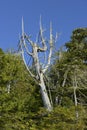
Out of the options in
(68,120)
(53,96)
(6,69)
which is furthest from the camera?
(53,96)

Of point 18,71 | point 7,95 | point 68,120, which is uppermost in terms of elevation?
point 18,71

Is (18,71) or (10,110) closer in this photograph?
(10,110)

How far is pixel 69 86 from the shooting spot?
25953 millimetres

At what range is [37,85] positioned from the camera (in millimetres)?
24484

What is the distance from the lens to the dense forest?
22017mm

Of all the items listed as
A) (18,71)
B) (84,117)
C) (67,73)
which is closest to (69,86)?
(67,73)

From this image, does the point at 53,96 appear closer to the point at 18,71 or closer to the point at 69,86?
the point at 69,86

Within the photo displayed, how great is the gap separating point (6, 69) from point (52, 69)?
3684 mm

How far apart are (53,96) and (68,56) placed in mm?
2980

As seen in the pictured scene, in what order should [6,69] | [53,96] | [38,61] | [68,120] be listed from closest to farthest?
[68,120], [38,61], [6,69], [53,96]

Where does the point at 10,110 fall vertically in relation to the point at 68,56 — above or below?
below

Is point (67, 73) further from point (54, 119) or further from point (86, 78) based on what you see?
point (54, 119)

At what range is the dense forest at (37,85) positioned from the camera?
22.0 metres

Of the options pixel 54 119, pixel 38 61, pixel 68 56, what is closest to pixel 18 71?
pixel 38 61
